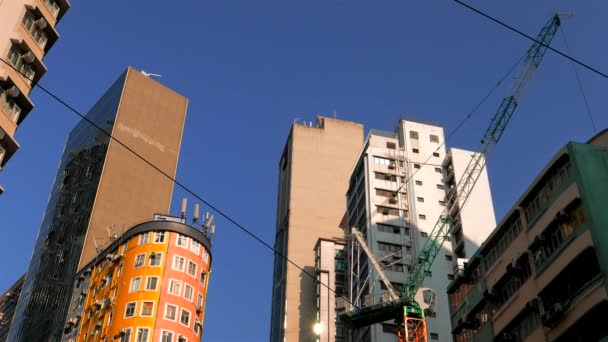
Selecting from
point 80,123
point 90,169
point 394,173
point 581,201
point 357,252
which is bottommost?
point 581,201

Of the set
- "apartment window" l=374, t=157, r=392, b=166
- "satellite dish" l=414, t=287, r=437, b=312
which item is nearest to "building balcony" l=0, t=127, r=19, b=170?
"satellite dish" l=414, t=287, r=437, b=312

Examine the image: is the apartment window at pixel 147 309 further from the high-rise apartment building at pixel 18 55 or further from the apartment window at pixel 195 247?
the high-rise apartment building at pixel 18 55

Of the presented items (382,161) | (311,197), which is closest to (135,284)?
(382,161)

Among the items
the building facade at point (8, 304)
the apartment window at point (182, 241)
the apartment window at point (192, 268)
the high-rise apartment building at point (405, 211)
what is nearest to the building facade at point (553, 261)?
the apartment window at point (192, 268)

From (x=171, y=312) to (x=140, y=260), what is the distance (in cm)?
698

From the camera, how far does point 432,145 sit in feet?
359

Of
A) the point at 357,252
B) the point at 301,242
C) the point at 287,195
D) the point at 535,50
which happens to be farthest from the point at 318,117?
the point at 535,50

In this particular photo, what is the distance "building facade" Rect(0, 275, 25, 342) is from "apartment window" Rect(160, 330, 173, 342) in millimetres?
79424

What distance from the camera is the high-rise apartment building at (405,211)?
91938 millimetres

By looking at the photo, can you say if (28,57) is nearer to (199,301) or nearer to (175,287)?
(175,287)

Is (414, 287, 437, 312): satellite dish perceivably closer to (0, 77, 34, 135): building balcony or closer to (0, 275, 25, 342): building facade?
(0, 77, 34, 135): building balcony

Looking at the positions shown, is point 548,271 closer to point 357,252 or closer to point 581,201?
point 581,201

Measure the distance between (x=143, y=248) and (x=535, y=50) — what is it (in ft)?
155

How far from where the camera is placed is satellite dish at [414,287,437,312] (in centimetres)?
8300
